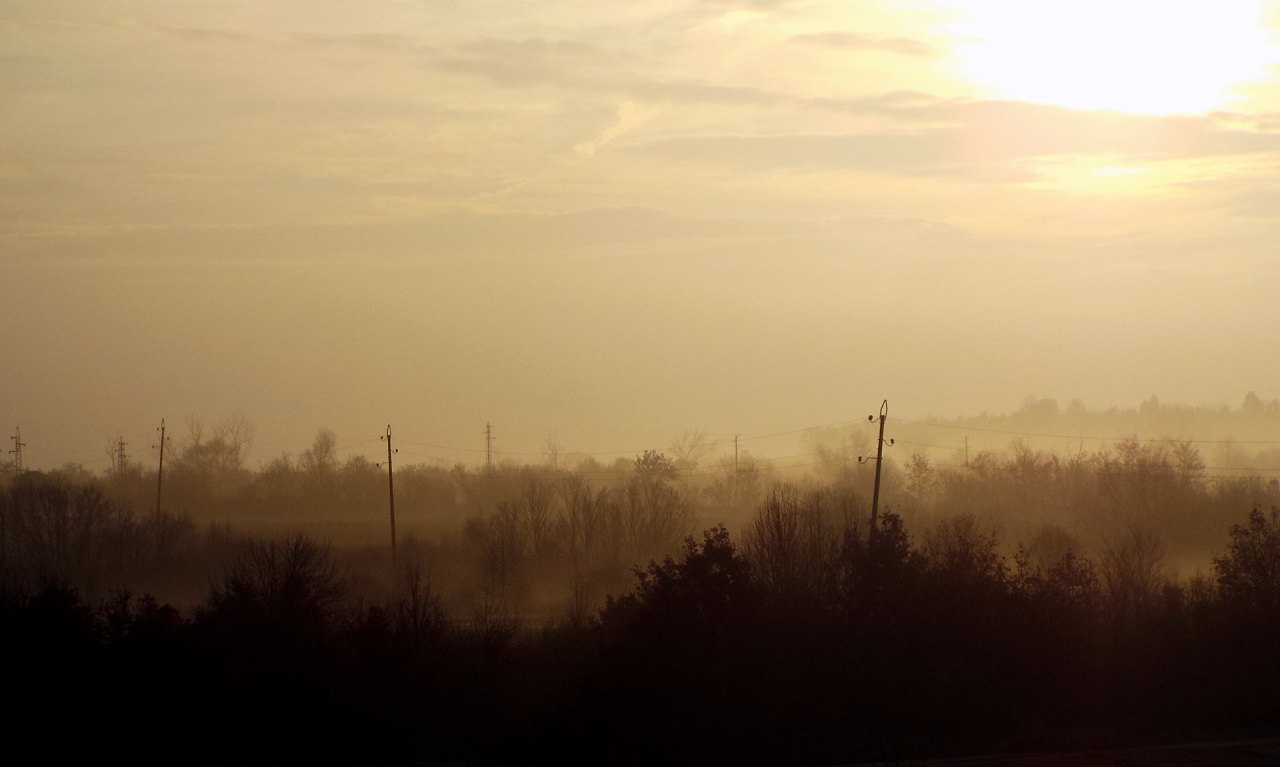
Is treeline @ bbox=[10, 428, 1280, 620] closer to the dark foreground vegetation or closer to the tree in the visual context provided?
the tree

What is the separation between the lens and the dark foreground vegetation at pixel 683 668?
35.8 meters

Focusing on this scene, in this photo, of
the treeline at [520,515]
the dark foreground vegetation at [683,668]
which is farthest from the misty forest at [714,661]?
the treeline at [520,515]

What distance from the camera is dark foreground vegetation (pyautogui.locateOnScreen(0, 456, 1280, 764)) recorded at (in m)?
35.8

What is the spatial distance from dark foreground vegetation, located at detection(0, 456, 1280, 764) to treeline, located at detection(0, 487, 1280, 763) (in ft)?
0.25

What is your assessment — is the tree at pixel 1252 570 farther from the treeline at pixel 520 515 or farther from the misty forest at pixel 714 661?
the treeline at pixel 520 515

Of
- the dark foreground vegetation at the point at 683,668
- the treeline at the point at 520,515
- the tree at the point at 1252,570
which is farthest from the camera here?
the treeline at the point at 520,515

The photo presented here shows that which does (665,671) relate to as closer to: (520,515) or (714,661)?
(714,661)

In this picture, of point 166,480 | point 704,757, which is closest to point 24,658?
point 704,757

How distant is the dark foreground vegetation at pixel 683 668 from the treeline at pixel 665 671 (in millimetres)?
77

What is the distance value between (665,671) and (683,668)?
62 cm

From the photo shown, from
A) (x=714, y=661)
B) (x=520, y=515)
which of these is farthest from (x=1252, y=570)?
(x=520, y=515)

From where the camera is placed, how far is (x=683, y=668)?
37344mm

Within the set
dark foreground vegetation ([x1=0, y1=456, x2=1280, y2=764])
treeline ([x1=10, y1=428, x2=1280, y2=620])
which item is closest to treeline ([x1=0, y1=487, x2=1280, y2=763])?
dark foreground vegetation ([x1=0, y1=456, x2=1280, y2=764])

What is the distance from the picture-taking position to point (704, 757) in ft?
115
